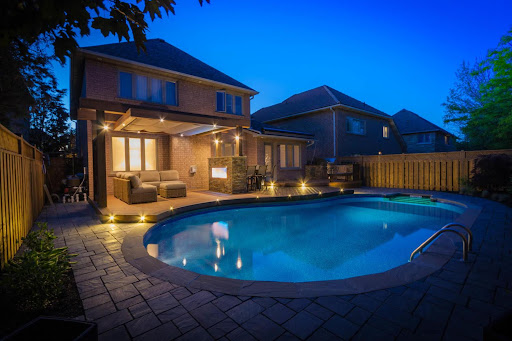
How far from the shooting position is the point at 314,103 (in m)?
17.5

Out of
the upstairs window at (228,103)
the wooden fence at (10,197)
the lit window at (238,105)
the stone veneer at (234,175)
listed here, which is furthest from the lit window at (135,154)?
the wooden fence at (10,197)

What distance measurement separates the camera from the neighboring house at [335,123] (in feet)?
52.9

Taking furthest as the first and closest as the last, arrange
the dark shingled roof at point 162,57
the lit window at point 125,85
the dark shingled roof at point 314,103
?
1. the dark shingled roof at point 314,103
2. the lit window at point 125,85
3. the dark shingled roof at point 162,57

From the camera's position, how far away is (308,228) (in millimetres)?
6344

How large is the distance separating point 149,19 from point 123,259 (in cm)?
306

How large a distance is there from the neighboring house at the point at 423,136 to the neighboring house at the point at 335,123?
391 centimetres

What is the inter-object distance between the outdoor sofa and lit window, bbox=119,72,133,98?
3.37 m

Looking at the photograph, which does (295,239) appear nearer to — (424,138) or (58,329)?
(58,329)

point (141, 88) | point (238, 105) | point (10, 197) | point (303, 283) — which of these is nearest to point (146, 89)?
point (141, 88)

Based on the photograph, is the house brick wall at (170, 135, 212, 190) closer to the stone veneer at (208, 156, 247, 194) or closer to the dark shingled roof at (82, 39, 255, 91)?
the stone veneer at (208, 156, 247, 194)

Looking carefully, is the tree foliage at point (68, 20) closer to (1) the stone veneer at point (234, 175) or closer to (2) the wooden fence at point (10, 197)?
(2) the wooden fence at point (10, 197)

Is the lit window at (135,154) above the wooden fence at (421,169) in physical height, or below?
above

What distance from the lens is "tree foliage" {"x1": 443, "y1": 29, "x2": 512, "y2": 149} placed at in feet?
35.3

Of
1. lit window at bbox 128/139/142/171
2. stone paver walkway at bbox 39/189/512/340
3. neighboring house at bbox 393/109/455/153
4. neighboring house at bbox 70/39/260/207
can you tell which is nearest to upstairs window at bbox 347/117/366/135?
neighboring house at bbox 393/109/455/153
